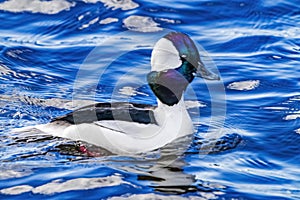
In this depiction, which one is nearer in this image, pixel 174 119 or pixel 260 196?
pixel 260 196

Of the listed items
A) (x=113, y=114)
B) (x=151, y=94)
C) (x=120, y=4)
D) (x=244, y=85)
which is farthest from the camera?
(x=120, y=4)

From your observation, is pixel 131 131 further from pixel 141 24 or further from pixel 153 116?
pixel 141 24

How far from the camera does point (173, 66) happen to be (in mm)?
8836

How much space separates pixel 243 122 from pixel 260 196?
233cm

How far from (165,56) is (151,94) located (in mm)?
2259

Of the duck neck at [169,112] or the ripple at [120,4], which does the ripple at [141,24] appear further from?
the duck neck at [169,112]

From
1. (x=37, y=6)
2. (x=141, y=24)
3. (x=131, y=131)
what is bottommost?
(x=131, y=131)

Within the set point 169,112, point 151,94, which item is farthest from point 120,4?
point 169,112

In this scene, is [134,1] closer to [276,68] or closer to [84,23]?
[84,23]

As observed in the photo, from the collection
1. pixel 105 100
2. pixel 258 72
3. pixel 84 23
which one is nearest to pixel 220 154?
pixel 105 100

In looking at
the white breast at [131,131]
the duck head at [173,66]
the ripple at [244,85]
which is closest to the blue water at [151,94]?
the ripple at [244,85]

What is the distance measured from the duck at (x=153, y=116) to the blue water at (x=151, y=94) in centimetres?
15

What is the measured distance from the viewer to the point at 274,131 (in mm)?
9734

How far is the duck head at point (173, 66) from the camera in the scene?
8.73m
